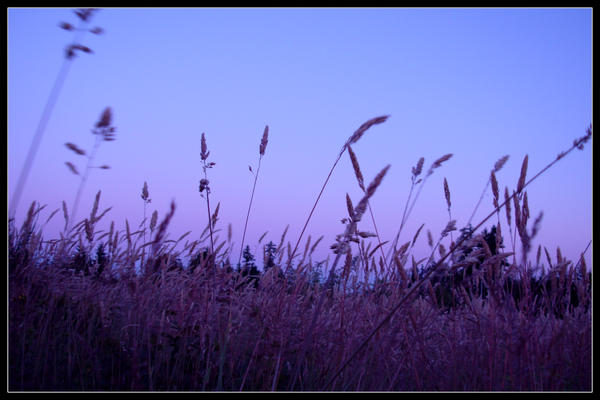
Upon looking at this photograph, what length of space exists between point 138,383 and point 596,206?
2.75 m

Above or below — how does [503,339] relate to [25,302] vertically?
below

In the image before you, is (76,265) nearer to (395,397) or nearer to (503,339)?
(395,397)

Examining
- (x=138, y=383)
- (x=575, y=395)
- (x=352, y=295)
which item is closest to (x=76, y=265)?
(x=138, y=383)

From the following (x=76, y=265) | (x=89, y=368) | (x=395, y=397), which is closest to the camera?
(x=395, y=397)

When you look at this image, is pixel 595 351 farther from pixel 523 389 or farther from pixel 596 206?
pixel 596 206

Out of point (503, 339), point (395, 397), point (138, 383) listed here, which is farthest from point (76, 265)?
point (503, 339)

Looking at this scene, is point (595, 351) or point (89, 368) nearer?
point (89, 368)

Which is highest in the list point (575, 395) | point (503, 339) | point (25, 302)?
point (25, 302)

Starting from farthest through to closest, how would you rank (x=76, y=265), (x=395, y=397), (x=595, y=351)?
(x=76, y=265) → (x=595, y=351) → (x=395, y=397)

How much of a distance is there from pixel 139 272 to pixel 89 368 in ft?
2.54

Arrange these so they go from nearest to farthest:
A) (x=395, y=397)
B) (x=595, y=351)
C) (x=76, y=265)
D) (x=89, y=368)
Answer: (x=395, y=397), (x=89, y=368), (x=595, y=351), (x=76, y=265)

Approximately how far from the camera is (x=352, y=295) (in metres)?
3.29

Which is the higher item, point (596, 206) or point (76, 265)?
point (596, 206)

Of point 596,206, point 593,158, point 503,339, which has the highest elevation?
point 593,158
